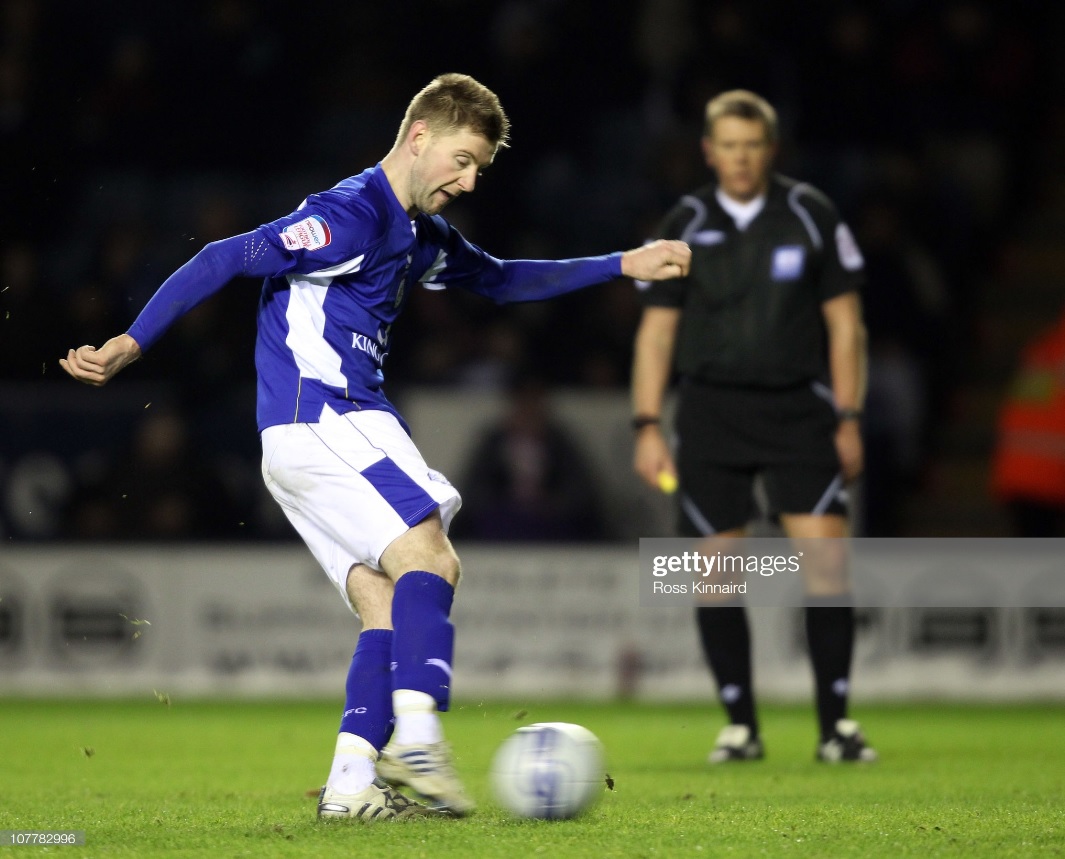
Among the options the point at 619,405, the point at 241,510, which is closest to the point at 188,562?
the point at 241,510

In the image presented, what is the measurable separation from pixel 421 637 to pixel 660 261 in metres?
1.10

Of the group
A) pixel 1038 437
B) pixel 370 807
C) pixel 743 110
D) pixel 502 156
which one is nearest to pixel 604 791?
pixel 370 807

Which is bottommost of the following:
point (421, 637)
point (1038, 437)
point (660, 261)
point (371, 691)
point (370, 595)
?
point (371, 691)

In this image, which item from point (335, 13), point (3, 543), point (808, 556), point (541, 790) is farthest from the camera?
point (335, 13)

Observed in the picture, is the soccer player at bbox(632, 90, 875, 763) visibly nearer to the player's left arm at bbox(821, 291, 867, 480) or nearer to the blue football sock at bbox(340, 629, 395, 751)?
the player's left arm at bbox(821, 291, 867, 480)

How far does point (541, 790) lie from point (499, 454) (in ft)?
18.3

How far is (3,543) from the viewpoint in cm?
908

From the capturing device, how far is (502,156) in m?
11.6

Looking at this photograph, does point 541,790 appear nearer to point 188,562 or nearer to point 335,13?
point 188,562

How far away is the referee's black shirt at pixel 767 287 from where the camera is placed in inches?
226

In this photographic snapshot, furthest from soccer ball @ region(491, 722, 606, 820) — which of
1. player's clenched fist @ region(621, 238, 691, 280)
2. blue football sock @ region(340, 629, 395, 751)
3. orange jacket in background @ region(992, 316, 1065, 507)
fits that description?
orange jacket in background @ region(992, 316, 1065, 507)

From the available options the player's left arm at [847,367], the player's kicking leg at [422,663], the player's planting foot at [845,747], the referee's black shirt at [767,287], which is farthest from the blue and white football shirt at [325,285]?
the player's planting foot at [845,747]

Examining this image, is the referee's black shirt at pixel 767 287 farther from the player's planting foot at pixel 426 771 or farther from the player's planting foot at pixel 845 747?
the player's planting foot at pixel 426 771

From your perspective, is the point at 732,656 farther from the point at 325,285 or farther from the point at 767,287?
the point at 325,285
